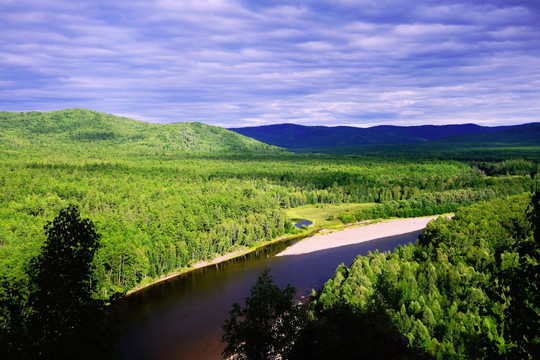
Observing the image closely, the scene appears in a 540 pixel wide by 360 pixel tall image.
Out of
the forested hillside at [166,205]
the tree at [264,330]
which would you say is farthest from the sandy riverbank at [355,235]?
the tree at [264,330]

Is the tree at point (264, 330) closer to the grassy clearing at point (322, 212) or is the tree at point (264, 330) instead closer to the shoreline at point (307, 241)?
the shoreline at point (307, 241)

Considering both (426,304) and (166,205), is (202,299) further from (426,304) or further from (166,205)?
(426,304)

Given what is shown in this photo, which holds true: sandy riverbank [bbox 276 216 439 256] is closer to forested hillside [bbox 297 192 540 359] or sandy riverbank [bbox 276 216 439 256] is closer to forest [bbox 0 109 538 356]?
A: forest [bbox 0 109 538 356]

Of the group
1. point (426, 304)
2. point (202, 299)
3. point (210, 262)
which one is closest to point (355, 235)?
point (210, 262)

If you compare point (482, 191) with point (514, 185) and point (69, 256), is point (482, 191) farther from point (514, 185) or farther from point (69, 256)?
point (69, 256)

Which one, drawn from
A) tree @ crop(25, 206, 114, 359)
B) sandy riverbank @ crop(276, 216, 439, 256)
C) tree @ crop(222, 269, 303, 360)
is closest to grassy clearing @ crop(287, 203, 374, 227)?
sandy riverbank @ crop(276, 216, 439, 256)

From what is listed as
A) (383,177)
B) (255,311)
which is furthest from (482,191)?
(255,311)
